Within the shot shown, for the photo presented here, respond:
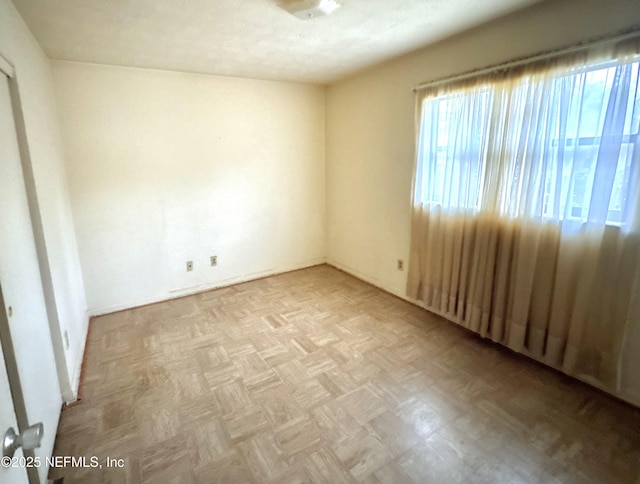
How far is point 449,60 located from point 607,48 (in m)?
1.07

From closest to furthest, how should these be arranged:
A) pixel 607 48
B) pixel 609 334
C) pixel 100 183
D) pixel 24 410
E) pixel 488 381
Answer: pixel 24 410 < pixel 607 48 < pixel 609 334 < pixel 488 381 < pixel 100 183

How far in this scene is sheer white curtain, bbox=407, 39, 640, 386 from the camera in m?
1.78

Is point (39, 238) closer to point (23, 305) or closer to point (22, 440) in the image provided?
point (23, 305)

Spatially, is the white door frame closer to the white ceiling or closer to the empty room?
the empty room

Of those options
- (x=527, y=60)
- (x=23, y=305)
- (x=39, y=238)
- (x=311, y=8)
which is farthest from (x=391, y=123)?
(x=23, y=305)

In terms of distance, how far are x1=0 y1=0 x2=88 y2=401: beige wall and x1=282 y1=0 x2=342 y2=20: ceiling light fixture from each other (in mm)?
1467

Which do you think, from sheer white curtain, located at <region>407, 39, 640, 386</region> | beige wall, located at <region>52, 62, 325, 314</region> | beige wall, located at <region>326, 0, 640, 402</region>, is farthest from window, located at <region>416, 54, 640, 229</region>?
beige wall, located at <region>52, 62, 325, 314</region>

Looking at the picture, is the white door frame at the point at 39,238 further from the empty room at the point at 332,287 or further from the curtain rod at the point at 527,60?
the curtain rod at the point at 527,60

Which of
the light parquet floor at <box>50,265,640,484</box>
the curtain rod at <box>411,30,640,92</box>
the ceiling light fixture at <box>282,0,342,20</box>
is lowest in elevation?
the light parquet floor at <box>50,265,640,484</box>

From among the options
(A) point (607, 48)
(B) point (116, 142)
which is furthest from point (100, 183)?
(A) point (607, 48)

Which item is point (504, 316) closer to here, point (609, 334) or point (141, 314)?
point (609, 334)

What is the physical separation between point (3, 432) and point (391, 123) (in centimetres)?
331

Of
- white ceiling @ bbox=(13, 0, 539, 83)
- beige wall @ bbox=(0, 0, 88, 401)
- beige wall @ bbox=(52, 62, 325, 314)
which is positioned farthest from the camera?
beige wall @ bbox=(52, 62, 325, 314)

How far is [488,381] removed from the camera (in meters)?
2.11
